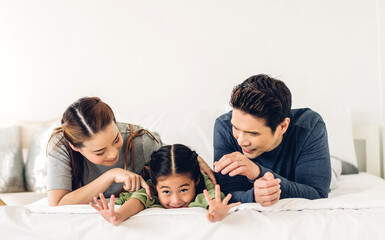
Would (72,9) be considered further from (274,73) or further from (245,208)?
(245,208)

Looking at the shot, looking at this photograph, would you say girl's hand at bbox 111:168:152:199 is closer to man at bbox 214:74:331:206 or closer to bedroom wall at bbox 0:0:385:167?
man at bbox 214:74:331:206

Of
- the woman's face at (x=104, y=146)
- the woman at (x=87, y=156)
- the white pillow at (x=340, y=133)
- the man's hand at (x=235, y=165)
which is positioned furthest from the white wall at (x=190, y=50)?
the man's hand at (x=235, y=165)

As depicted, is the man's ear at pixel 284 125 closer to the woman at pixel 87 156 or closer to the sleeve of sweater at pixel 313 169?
the sleeve of sweater at pixel 313 169

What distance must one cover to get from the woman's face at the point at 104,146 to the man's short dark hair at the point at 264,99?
0.44 metres

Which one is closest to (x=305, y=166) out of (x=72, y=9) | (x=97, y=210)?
(x=97, y=210)

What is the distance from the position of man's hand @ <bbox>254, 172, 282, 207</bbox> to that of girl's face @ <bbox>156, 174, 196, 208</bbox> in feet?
0.89

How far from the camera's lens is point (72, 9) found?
230 cm

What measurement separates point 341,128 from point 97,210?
154 centimetres

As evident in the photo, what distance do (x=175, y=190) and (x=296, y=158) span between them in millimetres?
468

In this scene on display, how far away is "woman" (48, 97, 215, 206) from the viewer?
1266 mm

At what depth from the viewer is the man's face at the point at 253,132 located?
3.96ft

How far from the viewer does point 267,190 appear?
41.5 inches

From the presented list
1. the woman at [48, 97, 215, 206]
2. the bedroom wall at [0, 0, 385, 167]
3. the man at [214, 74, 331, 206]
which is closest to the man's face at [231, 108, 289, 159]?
the man at [214, 74, 331, 206]

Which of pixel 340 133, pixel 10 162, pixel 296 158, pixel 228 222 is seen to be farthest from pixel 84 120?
pixel 340 133
